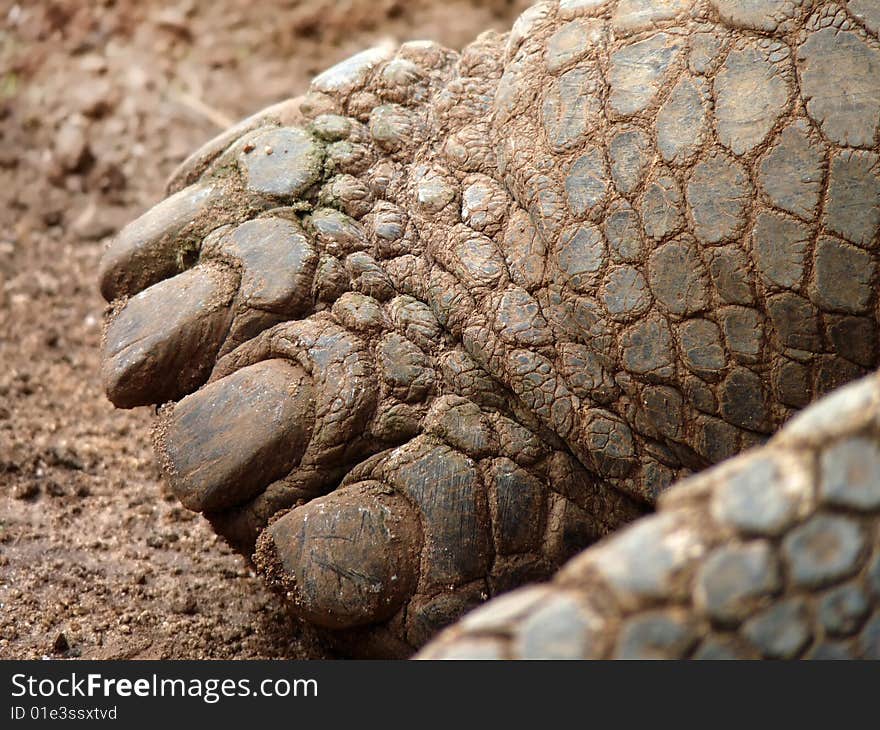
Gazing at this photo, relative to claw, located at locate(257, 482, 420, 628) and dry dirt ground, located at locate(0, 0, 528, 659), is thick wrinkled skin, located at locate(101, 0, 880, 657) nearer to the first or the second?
claw, located at locate(257, 482, 420, 628)

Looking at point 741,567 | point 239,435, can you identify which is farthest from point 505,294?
point 741,567

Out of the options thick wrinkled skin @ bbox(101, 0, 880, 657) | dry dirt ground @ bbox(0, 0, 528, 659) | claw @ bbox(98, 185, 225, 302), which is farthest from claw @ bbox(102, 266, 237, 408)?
dry dirt ground @ bbox(0, 0, 528, 659)

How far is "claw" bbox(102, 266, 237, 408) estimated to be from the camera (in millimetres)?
2336

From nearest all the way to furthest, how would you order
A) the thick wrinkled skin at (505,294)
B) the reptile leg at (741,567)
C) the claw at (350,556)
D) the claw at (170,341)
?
1. the reptile leg at (741,567)
2. the thick wrinkled skin at (505,294)
3. the claw at (350,556)
4. the claw at (170,341)

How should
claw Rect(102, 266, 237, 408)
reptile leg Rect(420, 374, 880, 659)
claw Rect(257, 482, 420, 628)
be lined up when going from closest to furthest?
reptile leg Rect(420, 374, 880, 659)
claw Rect(257, 482, 420, 628)
claw Rect(102, 266, 237, 408)

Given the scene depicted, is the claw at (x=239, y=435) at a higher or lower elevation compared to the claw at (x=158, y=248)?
lower

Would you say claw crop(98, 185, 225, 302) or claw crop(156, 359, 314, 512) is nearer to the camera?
claw crop(156, 359, 314, 512)

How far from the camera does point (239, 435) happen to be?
7.29 ft

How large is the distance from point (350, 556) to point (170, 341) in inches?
23.7

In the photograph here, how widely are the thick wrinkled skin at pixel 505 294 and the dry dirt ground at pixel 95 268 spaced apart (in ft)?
1.25

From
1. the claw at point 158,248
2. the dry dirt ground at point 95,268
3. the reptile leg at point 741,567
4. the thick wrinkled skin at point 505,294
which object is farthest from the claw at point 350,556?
the reptile leg at point 741,567

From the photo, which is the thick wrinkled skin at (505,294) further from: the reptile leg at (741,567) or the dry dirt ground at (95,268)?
the reptile leg at (741,567)

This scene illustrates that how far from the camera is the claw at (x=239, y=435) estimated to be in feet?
7.28

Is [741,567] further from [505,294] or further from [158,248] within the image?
[158,248]
